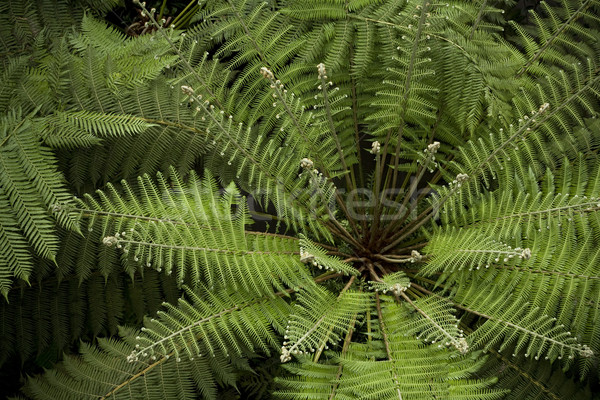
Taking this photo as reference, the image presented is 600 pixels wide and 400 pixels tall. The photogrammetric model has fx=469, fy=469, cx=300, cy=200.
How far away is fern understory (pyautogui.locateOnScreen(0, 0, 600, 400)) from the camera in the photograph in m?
1.43

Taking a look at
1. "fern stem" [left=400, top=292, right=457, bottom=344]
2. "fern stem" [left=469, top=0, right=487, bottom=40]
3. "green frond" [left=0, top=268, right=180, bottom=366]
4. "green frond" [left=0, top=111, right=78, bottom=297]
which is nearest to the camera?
"fern stem" [left=400, top=292, right=457, bottom=344]

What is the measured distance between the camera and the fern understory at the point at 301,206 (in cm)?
143

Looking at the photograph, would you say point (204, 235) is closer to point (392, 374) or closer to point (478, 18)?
point (392, 374)

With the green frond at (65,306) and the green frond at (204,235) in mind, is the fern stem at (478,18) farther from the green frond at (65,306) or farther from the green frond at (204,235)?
the green frond at (65,306)

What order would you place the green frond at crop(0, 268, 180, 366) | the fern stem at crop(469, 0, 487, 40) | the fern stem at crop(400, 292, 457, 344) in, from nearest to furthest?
the fern stem at crop(400, 292, 457, 344) → the fern stem at crop(469, 0, 487, 40) → the green frond at crop(0, 268, 180, 366)

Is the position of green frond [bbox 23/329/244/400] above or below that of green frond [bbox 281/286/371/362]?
below

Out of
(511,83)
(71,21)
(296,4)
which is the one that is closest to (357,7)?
(296,4)

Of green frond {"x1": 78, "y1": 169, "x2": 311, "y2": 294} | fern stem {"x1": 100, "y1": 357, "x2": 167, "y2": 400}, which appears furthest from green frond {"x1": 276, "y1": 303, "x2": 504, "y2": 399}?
fern stem {"x1": 100, "y1": 357, "x2": 167, "y2": 400}

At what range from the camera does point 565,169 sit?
5.43 feet

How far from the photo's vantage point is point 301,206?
1765 millimetres

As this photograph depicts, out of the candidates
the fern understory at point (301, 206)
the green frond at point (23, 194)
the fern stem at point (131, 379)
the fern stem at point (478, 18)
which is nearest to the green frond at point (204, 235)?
the fern understory at point (301, 206)

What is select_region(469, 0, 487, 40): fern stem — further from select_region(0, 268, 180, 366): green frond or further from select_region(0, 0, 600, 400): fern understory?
select_region(0, 268, 180, 366): green frond

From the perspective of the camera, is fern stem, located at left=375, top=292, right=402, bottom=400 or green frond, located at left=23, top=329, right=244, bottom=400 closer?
fern stem, located at left=375, top=292, right=402, bottom=400

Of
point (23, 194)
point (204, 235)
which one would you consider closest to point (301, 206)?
point (204, 235)
